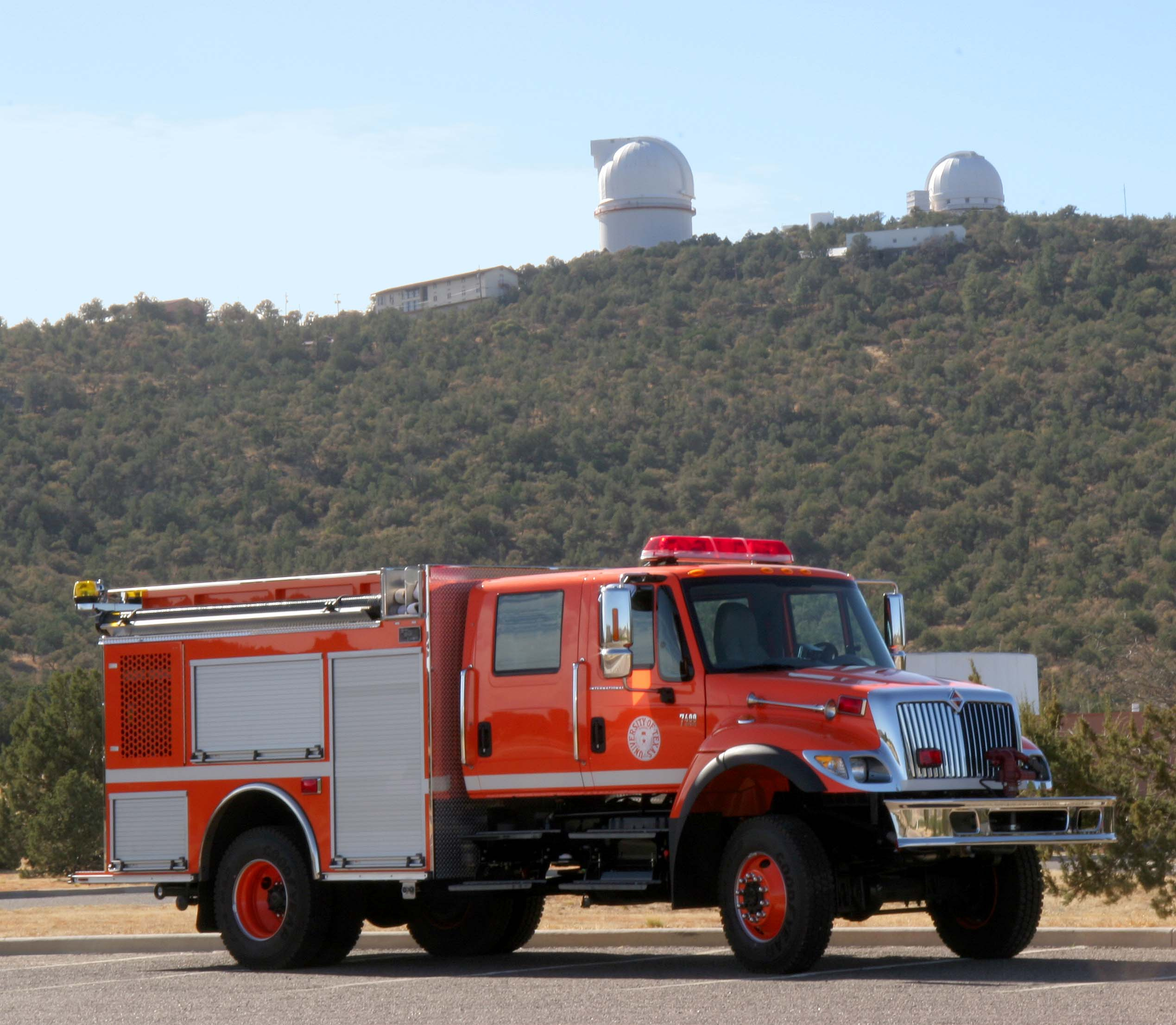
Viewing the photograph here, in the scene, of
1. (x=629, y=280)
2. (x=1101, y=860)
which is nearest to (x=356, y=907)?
(x=1101, y=860)

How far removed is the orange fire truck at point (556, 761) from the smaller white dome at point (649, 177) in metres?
98.4

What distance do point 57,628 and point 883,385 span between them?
129ft

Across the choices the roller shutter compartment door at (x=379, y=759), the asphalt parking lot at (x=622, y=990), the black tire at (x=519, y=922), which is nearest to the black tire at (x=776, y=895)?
the asphalt parking lot at (x=622, y=990)

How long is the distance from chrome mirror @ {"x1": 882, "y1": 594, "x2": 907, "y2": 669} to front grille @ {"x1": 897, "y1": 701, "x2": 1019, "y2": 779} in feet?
3.81

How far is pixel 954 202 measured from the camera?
362ft

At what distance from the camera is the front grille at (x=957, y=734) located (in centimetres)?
1136

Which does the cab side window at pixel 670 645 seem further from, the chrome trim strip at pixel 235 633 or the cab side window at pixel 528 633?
the chrome trim strip at pixel 235 633

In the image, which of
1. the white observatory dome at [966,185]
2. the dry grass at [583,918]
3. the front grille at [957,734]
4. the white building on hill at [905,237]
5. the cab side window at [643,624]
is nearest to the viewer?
the front grille at [957,734]

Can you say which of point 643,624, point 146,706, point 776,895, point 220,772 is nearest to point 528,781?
point 643,624

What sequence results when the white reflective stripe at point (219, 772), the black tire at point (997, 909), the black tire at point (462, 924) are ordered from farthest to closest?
the black tire at point (462, 924)
the white reflective stripe at point (219, 772)
the black tire at point (997, 909)

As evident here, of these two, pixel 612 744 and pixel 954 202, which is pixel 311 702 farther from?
pixel 954 202

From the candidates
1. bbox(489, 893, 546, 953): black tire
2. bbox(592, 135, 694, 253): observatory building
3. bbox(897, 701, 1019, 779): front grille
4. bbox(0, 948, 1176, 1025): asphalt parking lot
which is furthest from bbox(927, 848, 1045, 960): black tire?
bbox(592, 135, 694, 253): observatory building

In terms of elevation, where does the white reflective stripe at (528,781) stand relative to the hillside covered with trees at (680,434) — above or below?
below

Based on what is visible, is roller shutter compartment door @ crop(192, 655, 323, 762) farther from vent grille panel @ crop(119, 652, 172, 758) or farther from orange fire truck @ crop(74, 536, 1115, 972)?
vent grille panel @ crop(119, 652, 172, 758)
